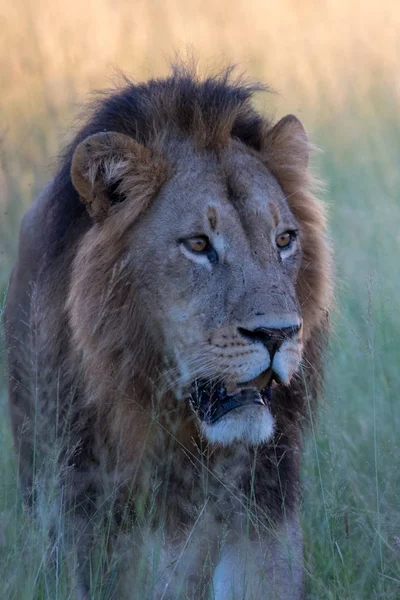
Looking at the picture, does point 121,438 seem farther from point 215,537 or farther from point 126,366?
point 215,537

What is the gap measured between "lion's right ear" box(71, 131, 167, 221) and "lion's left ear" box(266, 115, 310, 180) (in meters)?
0.54

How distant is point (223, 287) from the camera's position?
3.60 meters

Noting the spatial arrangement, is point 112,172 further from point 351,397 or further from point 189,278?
point 351,397

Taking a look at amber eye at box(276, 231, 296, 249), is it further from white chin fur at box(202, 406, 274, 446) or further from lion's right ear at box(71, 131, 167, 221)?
white chin fur at box(202, 406, 274, 446)

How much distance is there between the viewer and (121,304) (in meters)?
3.81

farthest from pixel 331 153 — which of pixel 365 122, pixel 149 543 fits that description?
pixel 149 543

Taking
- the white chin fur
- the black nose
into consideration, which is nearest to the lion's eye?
the black nose

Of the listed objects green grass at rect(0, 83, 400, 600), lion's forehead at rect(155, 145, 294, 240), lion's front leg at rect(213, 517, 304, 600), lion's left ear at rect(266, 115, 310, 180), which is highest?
lion's left ear at rect(266, 115, 310, 180)

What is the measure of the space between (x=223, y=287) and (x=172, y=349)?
0.31m

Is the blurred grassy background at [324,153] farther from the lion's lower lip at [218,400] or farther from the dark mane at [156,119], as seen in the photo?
the dark mane at [156,119]

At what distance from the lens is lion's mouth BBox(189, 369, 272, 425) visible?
3.52m

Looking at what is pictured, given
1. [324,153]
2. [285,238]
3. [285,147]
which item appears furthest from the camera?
[324,153]

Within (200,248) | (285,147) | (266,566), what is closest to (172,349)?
(200,248)


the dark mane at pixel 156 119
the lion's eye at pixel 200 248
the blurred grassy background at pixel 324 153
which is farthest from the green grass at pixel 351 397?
the dark mane at pixel 156 119
